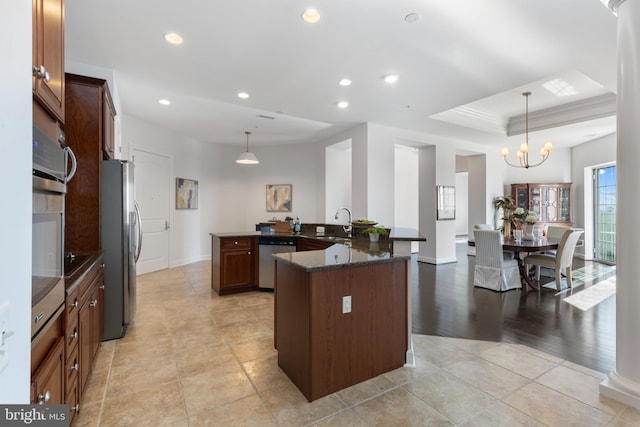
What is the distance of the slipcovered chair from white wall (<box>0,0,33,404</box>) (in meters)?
5.00

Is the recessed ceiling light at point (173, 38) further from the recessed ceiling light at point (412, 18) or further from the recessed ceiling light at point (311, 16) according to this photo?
the recessed ceiling light at point (412, 18)

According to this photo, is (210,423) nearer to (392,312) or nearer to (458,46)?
(392,312)

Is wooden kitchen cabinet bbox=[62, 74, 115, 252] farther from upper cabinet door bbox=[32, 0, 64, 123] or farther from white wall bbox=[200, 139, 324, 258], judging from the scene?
white wall bbox=[200, 139, 324, 258]

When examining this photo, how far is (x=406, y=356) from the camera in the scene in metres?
2.42

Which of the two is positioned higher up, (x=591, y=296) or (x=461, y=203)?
(x=461, y=203)

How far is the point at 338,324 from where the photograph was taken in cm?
208

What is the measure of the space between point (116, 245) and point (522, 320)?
4.42 meters

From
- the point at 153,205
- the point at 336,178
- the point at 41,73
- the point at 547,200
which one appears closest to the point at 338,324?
the point at 41,73

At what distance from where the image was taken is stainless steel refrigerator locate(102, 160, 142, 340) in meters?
2.79

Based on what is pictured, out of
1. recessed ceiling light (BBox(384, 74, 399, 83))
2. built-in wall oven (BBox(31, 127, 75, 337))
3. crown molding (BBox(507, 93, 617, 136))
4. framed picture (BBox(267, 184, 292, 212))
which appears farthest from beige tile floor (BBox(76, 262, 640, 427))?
crown molding (BBox(507, 93, 617, 136))

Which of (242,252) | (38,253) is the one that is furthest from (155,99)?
(38,253)

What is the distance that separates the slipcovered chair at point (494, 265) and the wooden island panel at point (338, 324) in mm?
2844

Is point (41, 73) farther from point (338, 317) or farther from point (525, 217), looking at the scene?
point (525, 217)

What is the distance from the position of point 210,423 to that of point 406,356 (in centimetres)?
152
